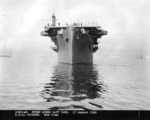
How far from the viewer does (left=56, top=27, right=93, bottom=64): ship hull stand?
169 feet

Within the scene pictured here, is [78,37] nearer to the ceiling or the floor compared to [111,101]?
nearer to the ceiling

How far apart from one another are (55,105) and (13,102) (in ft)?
7.94

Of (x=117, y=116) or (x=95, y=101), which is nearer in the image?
(x=117, y=116)

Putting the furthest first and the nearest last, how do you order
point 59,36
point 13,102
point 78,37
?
point 59,36 < point 78,37 < point 13,102

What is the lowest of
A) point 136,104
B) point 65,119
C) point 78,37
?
point 136,104

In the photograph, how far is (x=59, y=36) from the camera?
56688 millimetres

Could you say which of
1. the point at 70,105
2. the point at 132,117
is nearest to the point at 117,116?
the point at 132,117

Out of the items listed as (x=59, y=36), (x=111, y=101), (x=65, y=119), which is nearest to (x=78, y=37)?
(x=59, y=36)

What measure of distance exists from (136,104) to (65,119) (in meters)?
7.88

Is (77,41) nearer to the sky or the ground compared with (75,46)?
nearer to the sky

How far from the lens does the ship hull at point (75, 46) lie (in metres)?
51.5

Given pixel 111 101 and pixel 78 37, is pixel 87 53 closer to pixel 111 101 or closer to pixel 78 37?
pixel 78 37

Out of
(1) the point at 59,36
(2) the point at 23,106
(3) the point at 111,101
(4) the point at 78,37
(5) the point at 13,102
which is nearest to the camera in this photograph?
(2) the point at 23,106

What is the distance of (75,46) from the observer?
52781mm
